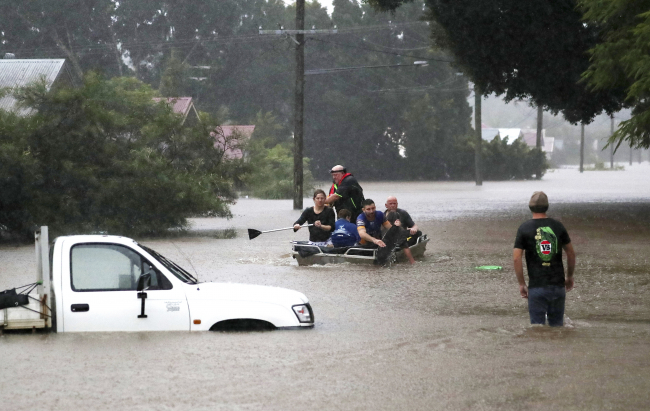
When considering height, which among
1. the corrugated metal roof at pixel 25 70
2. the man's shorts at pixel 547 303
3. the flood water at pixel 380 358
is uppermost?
the corrugated metal roof at pixel 25 70

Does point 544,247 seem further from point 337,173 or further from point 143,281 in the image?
point 337,173

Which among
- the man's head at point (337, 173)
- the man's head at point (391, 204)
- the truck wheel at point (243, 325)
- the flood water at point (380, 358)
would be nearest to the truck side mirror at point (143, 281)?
the flood water at point (380, 358)

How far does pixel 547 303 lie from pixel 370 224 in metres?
7.32

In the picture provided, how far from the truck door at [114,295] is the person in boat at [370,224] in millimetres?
7065

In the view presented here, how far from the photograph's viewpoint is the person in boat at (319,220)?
16891 mm

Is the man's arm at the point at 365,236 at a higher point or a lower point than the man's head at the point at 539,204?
lower

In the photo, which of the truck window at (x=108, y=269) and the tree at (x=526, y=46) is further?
the tree at (x=526, y=46)

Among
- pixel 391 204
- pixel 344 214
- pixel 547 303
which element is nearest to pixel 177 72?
pixel 391 204

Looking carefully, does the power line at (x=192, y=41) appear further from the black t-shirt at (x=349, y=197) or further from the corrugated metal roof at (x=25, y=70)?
the black t-shirt at (x=349, y=197)

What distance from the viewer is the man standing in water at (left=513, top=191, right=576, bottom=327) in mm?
8672

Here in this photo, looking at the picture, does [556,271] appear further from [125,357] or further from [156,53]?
[156,53]

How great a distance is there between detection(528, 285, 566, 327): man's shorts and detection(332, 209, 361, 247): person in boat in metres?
7.28

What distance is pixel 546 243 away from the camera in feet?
28.4

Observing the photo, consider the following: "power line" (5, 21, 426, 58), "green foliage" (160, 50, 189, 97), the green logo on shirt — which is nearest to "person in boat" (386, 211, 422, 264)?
the green logo on shirt
